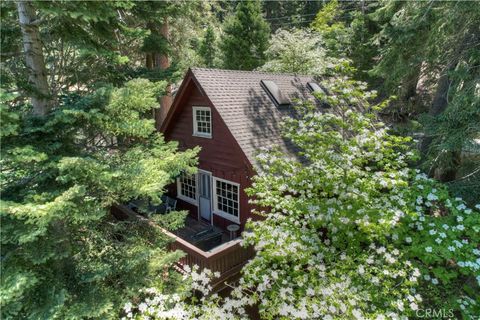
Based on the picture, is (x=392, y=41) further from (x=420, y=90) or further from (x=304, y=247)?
(x=420, y=90)

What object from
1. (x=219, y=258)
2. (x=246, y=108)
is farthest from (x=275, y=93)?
(x=219, y=258)

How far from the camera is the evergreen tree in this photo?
22.0 meters

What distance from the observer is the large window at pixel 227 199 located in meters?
9.26

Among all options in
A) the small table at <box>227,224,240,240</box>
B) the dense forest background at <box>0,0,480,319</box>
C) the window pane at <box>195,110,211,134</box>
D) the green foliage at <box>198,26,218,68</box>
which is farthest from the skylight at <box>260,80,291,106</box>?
the green foliage at <box>198,26,218,68</box>

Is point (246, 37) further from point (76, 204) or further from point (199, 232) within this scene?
point (76, 204)

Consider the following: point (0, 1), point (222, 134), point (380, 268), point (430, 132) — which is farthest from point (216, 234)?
point (0, 1)

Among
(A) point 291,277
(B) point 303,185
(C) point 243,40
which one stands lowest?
(A) point 291,277

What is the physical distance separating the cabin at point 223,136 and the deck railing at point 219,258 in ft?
1.26

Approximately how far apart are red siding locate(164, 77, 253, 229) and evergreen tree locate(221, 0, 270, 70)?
1316 cm

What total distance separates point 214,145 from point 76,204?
5939 millimetres

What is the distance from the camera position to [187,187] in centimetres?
1125

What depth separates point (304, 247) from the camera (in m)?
5.07

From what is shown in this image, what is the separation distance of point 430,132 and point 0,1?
8.39 m

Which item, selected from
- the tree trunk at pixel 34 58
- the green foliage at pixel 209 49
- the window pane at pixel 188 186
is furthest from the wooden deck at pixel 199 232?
the green foliage at pixel 209 49
